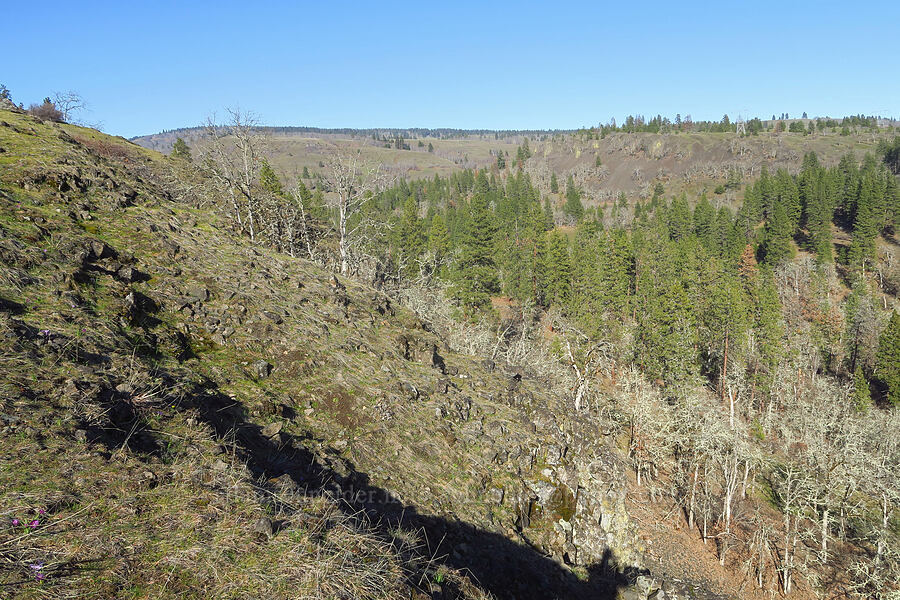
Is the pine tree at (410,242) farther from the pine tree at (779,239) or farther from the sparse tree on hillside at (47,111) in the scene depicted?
the pine tree at (779,239)

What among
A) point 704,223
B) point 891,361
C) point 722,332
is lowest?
point 891,361

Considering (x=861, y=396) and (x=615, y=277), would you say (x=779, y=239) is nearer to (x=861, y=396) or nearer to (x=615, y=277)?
(x=861, y=396)

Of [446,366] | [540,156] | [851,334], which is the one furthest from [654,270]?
[540,156]

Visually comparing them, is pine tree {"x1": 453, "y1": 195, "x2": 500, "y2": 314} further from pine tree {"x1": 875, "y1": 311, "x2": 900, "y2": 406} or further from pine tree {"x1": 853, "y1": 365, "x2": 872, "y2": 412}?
pine tree {"x1": 875, "y1": 311, "x2": 900, "y2": 406}

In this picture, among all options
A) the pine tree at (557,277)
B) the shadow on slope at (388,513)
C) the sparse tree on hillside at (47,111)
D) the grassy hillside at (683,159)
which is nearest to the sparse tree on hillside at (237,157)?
the shadow on slope at (388,513)

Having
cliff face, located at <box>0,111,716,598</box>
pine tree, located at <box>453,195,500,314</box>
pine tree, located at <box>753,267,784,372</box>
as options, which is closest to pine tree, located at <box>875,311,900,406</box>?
pine tree, located at <box>753,267,784,372</box>

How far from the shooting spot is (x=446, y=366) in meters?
13.1

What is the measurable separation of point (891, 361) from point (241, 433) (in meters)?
60.5

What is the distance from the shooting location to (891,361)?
44.5 metres

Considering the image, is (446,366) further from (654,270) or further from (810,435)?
(654,270)

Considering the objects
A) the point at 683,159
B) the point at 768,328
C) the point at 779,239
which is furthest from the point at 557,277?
the point at 683,159

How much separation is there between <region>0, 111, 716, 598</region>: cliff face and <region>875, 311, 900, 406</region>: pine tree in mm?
48954

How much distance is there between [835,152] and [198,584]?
18596cm

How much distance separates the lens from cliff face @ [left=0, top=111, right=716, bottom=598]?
13.5ft
